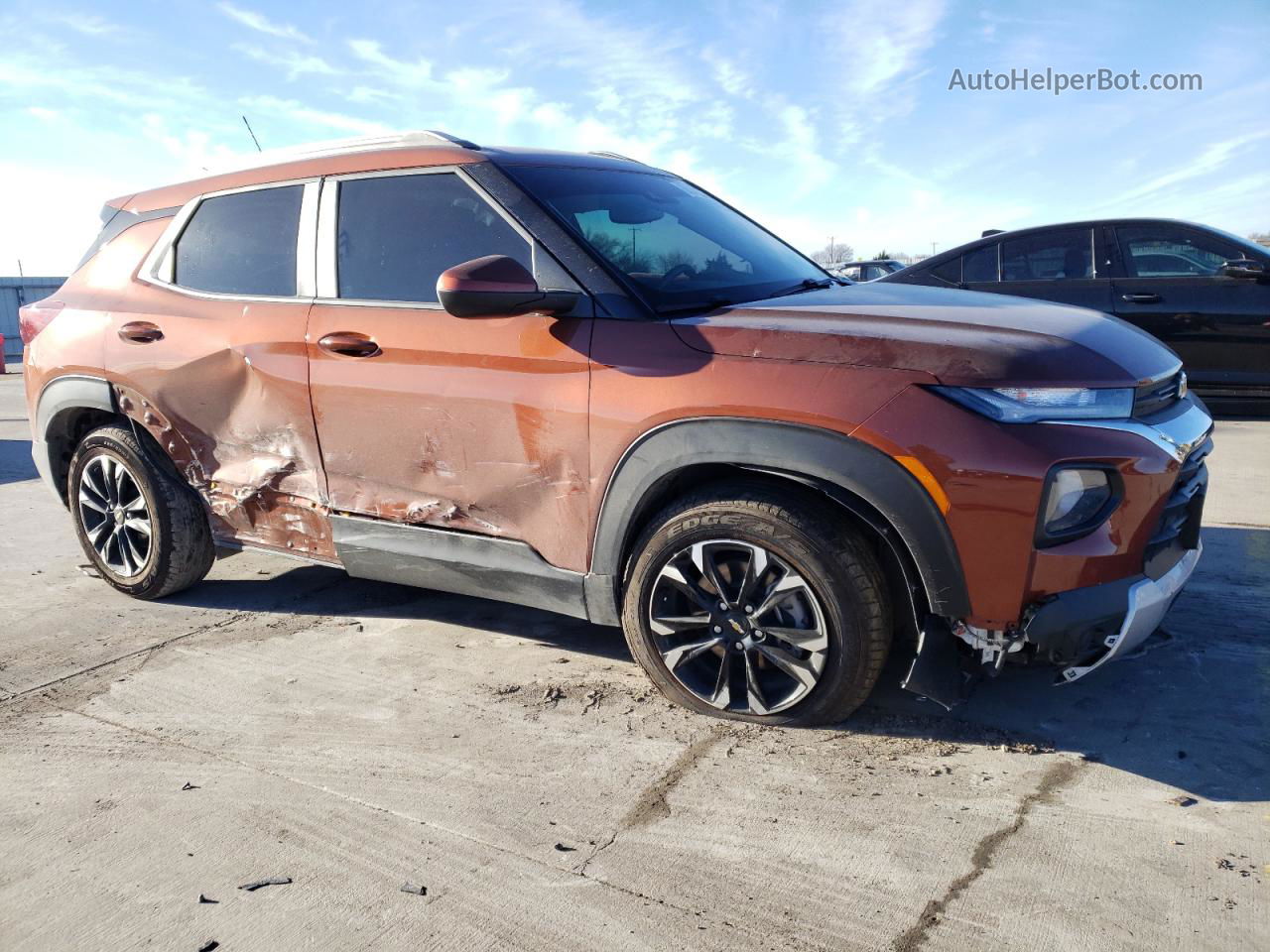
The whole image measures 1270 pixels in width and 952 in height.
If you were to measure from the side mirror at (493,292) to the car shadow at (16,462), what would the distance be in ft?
19.9

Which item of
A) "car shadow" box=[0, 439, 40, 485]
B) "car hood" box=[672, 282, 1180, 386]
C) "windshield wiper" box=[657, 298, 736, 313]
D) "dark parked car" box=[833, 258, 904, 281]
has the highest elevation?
"dark parked car" box=[833, 258, 904, 281]

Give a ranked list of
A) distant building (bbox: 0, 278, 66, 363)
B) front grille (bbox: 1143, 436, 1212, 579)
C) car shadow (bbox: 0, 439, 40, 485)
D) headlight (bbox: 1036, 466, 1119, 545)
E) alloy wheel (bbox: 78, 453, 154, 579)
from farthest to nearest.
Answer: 1. distant building (bbox: 0, 278, 66, 363)
2. car shadow (bbox: 0, 439, 40, 485)
3. alloy wheel (bbox: 78, 453, 154, 579)
4. front grille (bbox: 1143, 436, 1212, 579)
5. headlight (bbox: 1036, 466, 1119, 545)

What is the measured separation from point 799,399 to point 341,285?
1840 mm

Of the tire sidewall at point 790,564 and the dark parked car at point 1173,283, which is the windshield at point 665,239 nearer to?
the tire sidewall at point 790,564

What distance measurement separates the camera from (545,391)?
3.09 meters

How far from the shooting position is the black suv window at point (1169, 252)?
7.08 meters

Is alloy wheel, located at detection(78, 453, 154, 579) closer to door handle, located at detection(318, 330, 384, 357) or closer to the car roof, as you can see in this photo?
the car roof

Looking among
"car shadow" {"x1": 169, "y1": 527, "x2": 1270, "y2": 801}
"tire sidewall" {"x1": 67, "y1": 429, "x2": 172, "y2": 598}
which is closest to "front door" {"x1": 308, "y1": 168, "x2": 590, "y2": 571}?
"car shadow" {"x1": 169, "y1": 527, "x2": 1270, "y2": 801}

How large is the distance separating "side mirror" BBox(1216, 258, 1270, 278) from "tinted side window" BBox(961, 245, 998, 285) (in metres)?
1.55

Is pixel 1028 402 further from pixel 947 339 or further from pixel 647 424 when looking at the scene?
pixel 647 424

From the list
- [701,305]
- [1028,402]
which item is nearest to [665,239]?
[701,305]

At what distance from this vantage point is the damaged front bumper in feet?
8.45

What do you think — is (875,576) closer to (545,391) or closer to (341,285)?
(545,391)

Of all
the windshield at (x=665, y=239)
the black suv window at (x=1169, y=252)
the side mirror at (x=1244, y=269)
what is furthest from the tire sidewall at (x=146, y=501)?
the side mirror at (x=1244, y=269)
